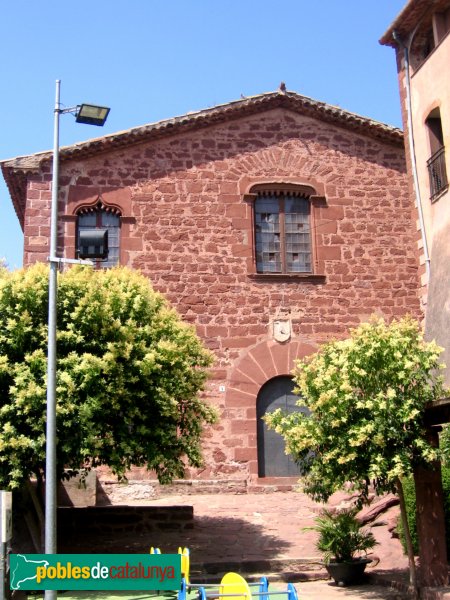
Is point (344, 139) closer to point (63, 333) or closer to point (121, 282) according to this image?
point (121, 282)

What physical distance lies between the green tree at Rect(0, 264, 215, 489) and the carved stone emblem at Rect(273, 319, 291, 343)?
18.2 feet

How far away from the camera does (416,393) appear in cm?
1178

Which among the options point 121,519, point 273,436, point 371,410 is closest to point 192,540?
point 121,519

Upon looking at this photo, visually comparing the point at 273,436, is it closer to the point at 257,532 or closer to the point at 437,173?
the point at 257,532

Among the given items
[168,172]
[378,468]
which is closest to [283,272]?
[168,172]

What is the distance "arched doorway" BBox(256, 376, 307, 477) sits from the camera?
1952 centimetres

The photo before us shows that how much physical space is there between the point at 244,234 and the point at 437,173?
5.86 metres

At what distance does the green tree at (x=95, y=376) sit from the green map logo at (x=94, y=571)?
13.4ft

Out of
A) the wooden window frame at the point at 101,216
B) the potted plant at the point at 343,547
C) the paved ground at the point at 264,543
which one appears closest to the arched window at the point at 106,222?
the wooden window frame at the point at 101,216

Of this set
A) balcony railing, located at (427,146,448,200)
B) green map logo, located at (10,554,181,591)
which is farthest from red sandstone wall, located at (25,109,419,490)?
green map logo, located at (10,554,181,591)

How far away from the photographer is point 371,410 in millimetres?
11711

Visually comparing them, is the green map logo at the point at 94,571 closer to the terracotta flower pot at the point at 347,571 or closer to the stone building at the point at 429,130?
the terracotta flower pot at the point at 347,571

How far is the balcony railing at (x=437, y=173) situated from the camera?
15.8m

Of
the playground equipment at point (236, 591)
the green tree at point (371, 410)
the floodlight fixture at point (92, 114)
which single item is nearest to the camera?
the playground equipment at point (236, 591)
